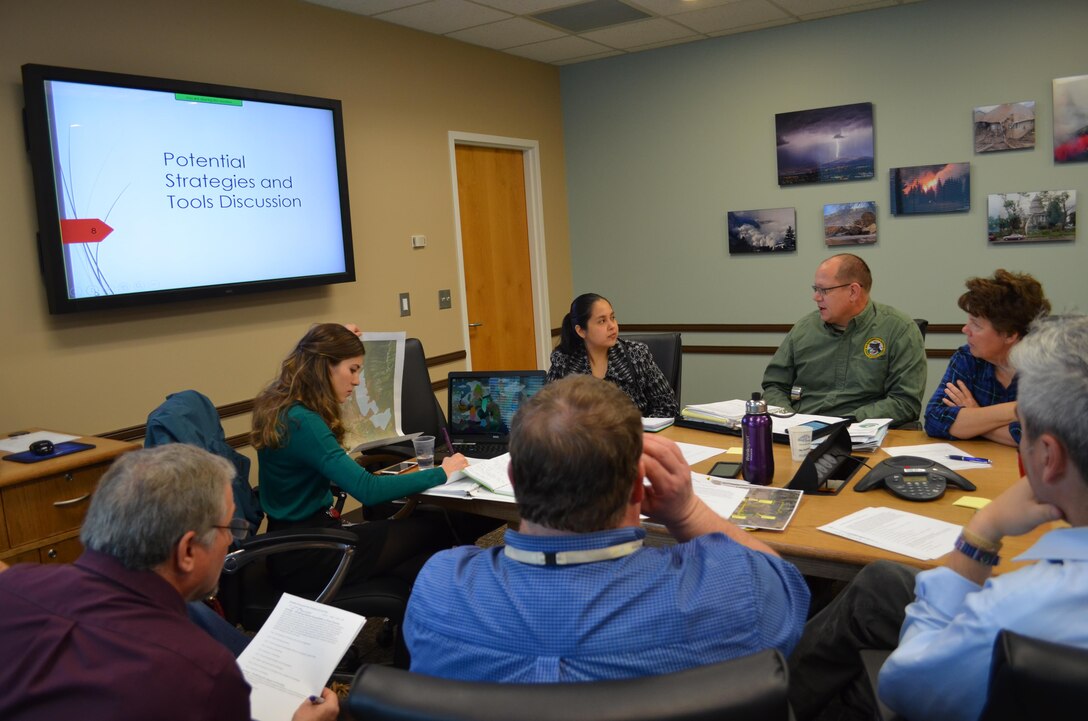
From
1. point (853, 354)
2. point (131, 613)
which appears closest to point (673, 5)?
point (853, 354)

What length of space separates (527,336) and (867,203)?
239 centimetres

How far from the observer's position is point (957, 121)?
4.83 m

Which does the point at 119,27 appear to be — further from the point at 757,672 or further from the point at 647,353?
the point at 757,672

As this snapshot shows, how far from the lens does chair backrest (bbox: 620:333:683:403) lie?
371 cm

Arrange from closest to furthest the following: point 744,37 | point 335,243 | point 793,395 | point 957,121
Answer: point 793,395 < point 335,243 < point 957,121 < point 744,37

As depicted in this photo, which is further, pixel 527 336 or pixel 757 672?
pixel 527 336

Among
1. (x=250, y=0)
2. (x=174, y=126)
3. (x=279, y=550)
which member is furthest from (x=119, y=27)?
(x=279, y=550)

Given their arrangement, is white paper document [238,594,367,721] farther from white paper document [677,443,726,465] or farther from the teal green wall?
the teal green wall

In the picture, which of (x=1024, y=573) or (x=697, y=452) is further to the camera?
(x=697, y=452)

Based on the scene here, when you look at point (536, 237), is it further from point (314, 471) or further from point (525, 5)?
point (314, 471)

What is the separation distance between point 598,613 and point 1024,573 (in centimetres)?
58

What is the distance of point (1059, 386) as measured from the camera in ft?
3.87

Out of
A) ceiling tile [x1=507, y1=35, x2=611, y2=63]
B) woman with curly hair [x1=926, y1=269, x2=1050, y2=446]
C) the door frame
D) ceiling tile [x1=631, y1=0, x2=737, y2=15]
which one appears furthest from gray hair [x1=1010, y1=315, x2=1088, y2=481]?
ceiling tile [x1=507, y1=35, x2=611, y2=63]

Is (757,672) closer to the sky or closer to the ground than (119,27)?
closer to the ground
